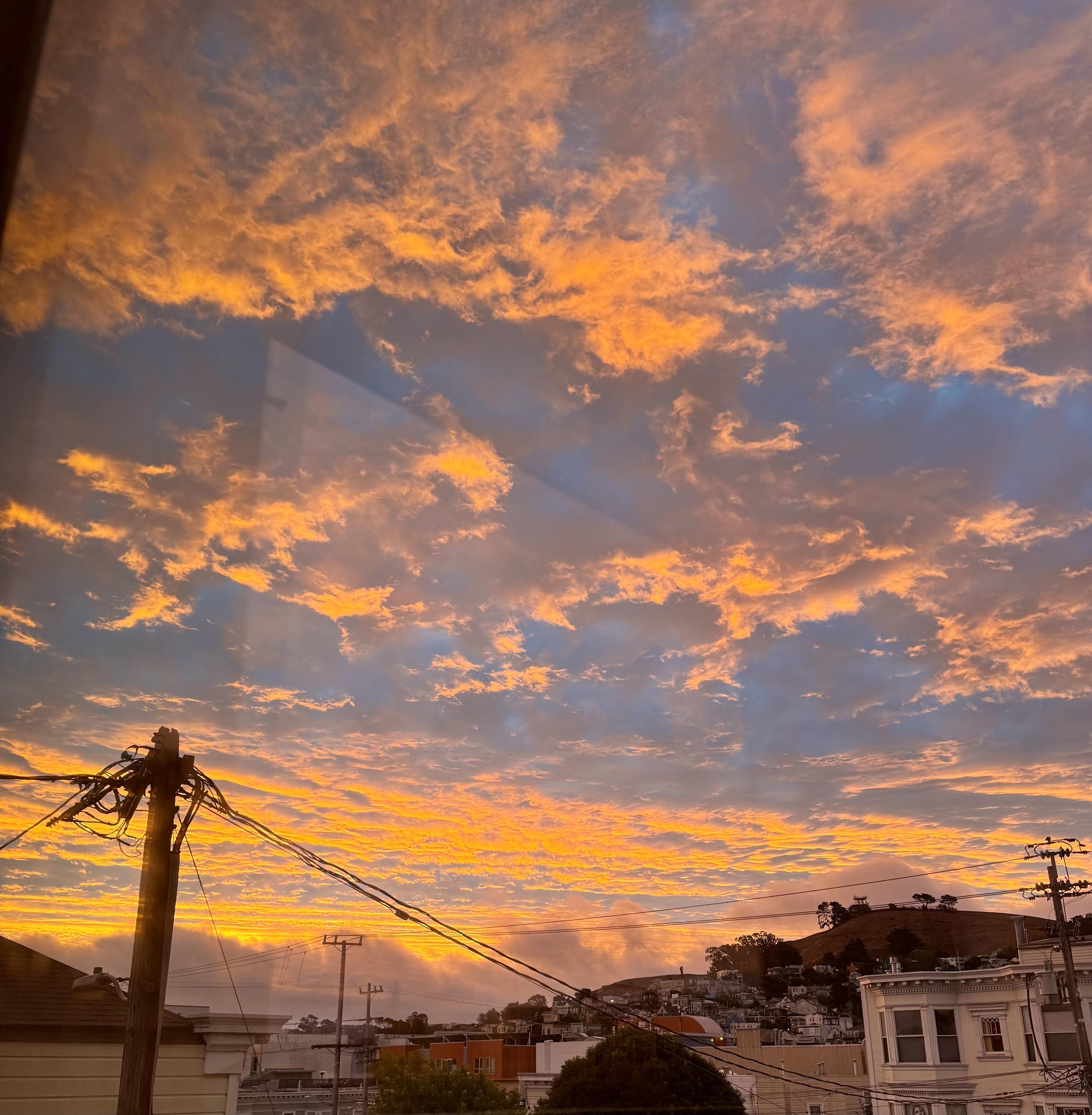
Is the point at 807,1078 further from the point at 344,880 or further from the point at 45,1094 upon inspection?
the point at 45,1094

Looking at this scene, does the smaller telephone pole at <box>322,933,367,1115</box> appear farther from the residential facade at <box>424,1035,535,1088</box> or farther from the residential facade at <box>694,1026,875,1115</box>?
the residential facade at <box>694,1026,875,1115</box>

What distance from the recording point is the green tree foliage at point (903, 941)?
2066cm

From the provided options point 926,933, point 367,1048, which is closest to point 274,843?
point 367,1048

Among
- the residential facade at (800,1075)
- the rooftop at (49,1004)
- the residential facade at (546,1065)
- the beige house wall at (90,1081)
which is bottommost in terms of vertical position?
the residential facade at (800,1075)

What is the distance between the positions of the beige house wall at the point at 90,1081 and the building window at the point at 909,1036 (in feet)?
45.2

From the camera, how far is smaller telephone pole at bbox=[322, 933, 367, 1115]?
859 cm

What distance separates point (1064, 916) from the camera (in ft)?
40.1

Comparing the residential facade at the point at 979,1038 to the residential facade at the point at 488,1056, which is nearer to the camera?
the residential facade at the point at 488,1056

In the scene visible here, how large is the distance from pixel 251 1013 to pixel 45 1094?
3.24ft

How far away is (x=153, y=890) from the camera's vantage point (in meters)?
3.65

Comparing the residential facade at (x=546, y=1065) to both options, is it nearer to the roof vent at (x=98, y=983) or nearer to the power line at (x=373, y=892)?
the power line at (x=373, y=892)

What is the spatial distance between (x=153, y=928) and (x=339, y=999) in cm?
868

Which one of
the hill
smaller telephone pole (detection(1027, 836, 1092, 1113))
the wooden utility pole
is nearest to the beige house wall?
the wooden utility pole

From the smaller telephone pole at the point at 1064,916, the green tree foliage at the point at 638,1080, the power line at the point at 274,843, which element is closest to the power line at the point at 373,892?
the power line at the point at 274,843
